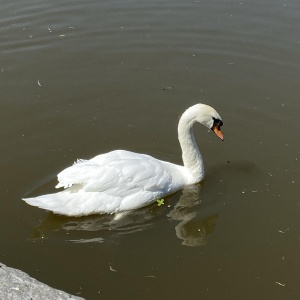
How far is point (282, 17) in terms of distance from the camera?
12172 millimetres

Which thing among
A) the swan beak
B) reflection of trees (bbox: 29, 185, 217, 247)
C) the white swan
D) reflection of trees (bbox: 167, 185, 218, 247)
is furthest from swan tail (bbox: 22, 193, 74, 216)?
the swan beak

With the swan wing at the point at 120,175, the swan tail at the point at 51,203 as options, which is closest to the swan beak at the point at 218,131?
the swan wing at the point at 120,175

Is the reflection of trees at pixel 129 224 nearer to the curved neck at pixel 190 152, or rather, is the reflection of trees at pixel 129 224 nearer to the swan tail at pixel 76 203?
the swan tail at pixel 76 203

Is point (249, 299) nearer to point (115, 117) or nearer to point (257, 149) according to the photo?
point (257, 149)

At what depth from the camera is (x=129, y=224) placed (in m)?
7.14

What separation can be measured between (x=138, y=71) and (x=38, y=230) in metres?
4.38

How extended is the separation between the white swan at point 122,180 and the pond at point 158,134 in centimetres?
18

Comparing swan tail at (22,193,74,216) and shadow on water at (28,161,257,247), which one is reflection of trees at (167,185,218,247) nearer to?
shadow on water at (28,161,257,247)

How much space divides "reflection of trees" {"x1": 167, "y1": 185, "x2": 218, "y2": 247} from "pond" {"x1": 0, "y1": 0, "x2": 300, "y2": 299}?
2cm

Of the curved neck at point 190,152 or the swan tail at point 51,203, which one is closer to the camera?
the swan tail at point 51,203

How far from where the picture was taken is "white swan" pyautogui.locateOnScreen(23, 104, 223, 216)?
7062 mm

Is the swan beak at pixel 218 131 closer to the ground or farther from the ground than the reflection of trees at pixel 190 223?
farther from the ground

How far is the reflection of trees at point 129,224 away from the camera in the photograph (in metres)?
6.92

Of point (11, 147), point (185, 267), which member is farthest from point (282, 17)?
point (185, 267)
